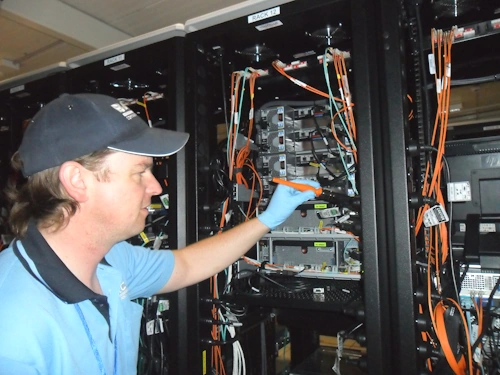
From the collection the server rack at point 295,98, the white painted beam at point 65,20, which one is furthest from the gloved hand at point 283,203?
the white painted beam at point 65,20

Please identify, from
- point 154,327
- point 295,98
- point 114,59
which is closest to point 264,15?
point 295,98

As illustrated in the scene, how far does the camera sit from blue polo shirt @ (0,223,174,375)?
0.69 meters

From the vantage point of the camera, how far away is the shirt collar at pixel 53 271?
0.79 m

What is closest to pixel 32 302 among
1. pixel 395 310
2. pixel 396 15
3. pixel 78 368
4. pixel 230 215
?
pixel 78 368

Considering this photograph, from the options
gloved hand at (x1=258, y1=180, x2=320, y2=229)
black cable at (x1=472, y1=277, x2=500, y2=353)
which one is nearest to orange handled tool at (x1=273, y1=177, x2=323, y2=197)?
gloved hand at (x1=258, y1=180, x2=320, y2=229)

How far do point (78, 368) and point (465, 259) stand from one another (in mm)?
1111

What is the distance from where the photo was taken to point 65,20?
8.09 feet

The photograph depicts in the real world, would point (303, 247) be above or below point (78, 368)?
above

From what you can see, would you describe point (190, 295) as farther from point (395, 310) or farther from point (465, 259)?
point (465, 259)

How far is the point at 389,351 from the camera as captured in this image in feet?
3.03

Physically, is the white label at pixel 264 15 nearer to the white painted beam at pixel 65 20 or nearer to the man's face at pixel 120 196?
the man's face at pixel 120 196

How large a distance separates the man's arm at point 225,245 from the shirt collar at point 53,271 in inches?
12.8

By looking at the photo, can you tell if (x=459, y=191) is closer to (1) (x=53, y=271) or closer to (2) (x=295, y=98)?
(2) (x=295, y=98)

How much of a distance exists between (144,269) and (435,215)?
0.86 metres
